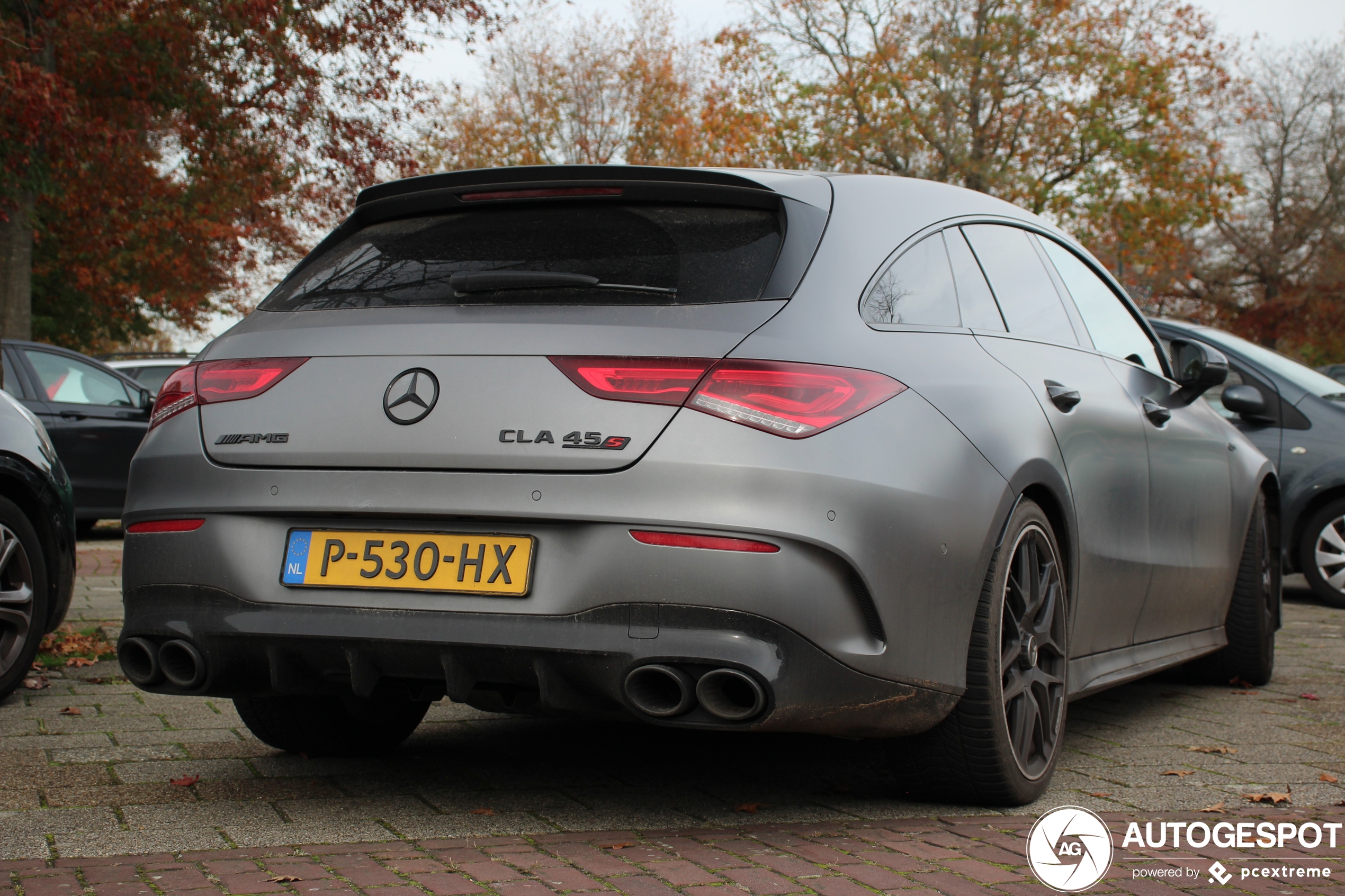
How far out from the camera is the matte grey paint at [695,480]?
120 inches

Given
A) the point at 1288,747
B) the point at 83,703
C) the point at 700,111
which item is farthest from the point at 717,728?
the point at 700,111

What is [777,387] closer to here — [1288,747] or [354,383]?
[354,383]

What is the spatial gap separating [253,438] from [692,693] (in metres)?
1.20

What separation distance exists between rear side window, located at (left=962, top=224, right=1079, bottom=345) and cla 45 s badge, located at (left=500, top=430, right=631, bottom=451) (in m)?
1.53

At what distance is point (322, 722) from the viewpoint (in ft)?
13.7

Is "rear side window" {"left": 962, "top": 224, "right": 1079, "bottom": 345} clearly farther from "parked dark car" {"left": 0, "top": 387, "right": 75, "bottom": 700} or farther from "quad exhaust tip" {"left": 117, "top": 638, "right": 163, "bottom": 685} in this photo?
"parked dark car" {"left": 0, "top": 387, "right": 75, "bottom": 700}

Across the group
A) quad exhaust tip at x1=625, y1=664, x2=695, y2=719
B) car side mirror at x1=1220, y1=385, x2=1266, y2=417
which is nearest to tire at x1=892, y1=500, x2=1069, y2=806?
quad exhaust tip at x1=625, y1=664, x2=695, y2=719

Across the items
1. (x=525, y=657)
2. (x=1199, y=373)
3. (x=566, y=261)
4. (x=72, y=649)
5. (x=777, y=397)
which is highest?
(x=566, y=261)

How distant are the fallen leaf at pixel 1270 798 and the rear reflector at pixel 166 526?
2809mm

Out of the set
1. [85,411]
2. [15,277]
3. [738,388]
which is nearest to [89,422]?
[85,411]

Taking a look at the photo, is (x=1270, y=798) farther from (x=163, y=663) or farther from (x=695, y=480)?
(x=163, y=663)

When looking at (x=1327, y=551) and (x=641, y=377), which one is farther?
(x=1327, y=551)

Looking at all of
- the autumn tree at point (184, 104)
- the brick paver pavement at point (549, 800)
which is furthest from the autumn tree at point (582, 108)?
the brick paver pavement at point (549, 800)

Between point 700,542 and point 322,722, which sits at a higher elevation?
point 700,542
